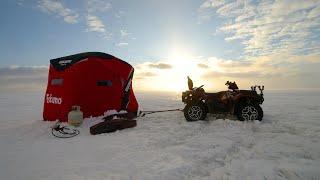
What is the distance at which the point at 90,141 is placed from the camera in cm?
811

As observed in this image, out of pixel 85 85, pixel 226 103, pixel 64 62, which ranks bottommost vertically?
pixel 226 103

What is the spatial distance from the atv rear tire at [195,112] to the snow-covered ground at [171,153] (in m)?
1.09

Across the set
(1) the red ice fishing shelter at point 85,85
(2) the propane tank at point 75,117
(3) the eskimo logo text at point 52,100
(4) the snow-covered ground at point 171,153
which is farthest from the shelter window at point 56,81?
(4) the snow-covered ground at point 171,153

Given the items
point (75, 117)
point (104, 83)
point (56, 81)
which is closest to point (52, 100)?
point (56, 81)

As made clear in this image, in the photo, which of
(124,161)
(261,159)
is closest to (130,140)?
(124,161)

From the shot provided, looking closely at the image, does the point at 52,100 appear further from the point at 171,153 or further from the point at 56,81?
the point at 171,153

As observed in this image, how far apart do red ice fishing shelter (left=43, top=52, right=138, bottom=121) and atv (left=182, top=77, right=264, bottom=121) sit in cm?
318

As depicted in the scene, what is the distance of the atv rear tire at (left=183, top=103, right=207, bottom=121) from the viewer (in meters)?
11.1

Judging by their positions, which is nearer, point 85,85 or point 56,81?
point 85,85

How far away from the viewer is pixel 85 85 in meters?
11.0

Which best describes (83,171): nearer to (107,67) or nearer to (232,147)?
(232,147)

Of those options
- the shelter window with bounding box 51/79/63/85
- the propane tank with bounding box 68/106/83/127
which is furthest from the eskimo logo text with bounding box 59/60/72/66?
the propane tank with bounding box 68/106/83/127

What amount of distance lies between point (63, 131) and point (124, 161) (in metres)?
4.15

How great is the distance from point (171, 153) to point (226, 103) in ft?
17.5
